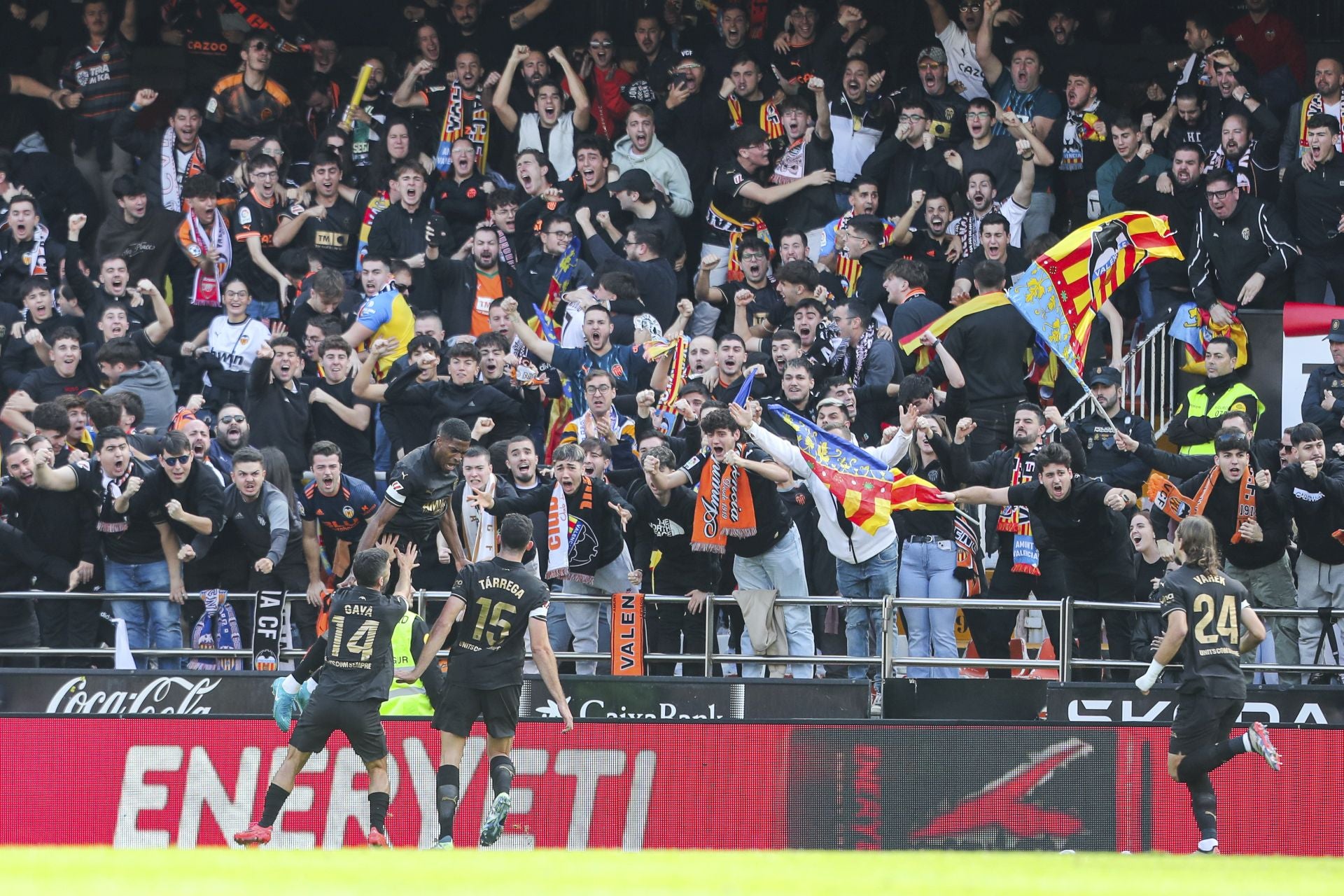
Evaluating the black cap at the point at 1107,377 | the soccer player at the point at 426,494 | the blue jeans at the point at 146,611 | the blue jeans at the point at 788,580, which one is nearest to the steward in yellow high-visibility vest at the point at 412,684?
the soccer player at the point at 426,494

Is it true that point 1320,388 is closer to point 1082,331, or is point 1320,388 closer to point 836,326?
point 1082,331

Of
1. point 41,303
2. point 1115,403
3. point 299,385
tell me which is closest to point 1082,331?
point 1115,403

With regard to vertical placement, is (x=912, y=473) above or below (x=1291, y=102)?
below

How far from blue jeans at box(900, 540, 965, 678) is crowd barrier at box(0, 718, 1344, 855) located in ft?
4.93

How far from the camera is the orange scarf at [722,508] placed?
13.6 metres

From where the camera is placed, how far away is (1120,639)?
1378 cm

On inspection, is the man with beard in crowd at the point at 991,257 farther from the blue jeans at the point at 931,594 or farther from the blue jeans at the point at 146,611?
the blue jeans at the point at 146,611

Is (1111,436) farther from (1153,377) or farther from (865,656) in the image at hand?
(865,656)

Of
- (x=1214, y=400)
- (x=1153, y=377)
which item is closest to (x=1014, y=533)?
(x=1214, y=400)

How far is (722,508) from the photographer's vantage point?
44.7ft

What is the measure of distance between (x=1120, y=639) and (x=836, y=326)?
3.60 metres

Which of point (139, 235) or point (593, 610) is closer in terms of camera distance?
point (593, 610)

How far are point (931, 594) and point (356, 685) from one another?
15.2 ft

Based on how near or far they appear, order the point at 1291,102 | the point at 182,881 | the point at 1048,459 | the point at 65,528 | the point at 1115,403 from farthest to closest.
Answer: the point at 1291,102
the point at 1115,403
the point at 65,528
the point at 1048,459
the point at 182,881
